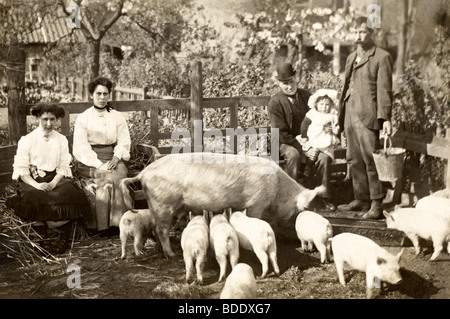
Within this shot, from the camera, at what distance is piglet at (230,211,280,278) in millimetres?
3525

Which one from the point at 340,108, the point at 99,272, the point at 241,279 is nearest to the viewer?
the point at 241,279

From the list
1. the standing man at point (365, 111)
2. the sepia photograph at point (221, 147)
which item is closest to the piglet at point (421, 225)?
the sepia photograph at point (221, 147)

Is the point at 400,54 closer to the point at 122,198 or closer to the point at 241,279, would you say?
the point at 241,279

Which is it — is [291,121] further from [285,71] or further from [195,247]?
[195,247]

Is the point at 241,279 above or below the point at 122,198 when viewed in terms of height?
below

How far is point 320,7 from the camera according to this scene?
3.75 metres

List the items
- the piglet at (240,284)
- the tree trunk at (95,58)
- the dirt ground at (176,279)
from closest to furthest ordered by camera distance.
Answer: the piglet at (240,284), the dirt ground at (176,279), the tree trunk at (95,58)

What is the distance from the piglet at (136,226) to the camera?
146 inches

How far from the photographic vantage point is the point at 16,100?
13.0ft

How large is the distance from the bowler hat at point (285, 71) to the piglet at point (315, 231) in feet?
2.70

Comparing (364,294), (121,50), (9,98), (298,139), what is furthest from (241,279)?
(9,98)

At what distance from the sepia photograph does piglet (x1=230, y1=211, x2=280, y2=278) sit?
1 centimetres

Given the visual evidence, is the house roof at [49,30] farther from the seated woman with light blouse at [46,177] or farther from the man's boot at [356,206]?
the man's boot at [356,206]

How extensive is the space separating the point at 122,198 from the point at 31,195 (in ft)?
1.75
